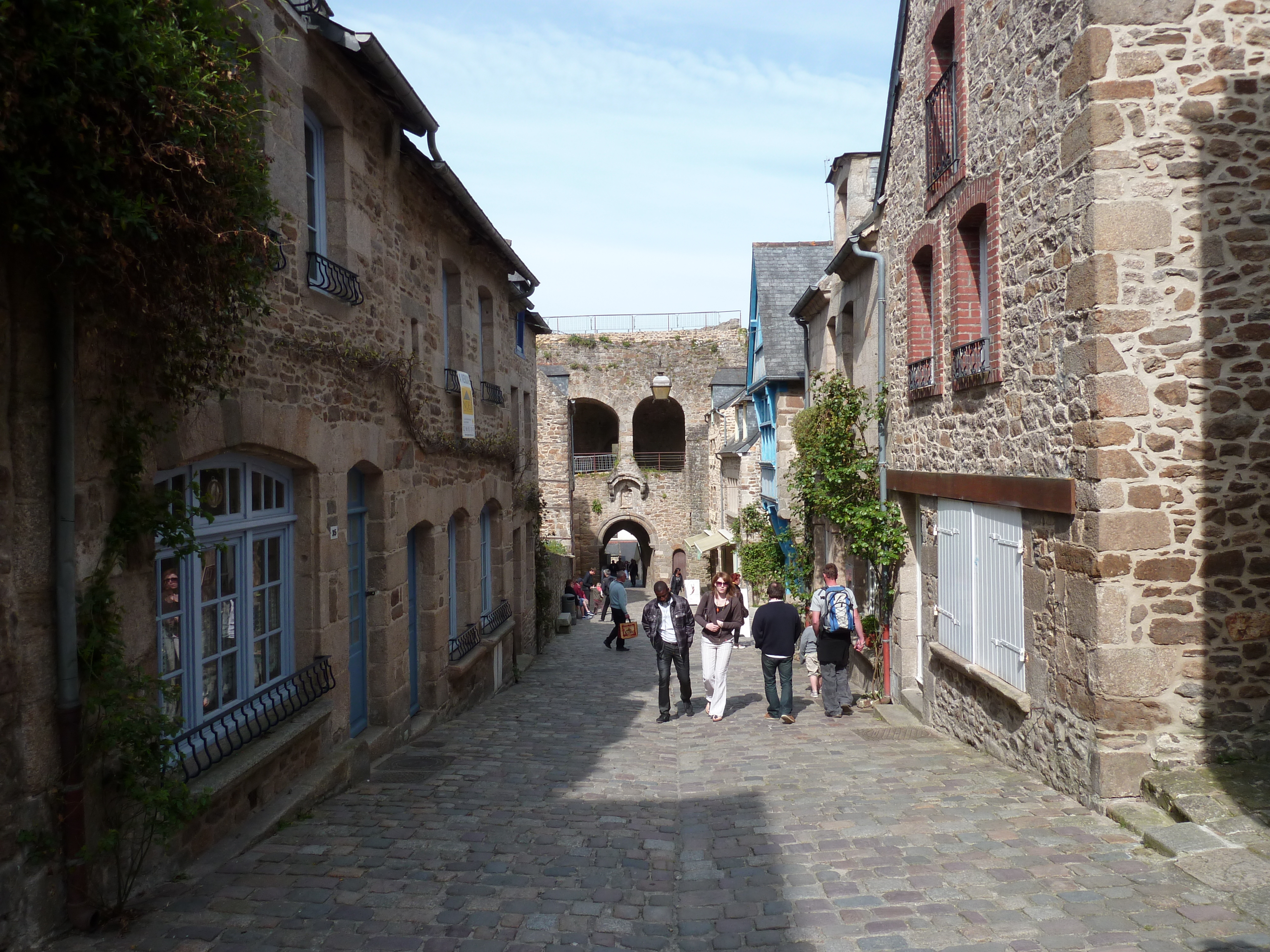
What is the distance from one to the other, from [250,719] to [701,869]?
2.62 m

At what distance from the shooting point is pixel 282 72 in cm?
586

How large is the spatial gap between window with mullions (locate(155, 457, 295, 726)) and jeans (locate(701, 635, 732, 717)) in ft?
13.8

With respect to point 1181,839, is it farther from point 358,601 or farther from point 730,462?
point 730,462

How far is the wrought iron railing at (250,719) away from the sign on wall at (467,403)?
13.6 ft

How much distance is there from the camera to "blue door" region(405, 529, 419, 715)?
894cm

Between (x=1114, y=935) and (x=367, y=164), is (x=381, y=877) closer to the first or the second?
(x=1114, y=935)

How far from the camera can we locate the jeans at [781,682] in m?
9.17

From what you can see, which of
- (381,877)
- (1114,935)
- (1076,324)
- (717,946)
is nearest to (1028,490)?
(1076,324)

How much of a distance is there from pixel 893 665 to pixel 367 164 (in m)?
6.63

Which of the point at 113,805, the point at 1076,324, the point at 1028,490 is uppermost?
the point at 1076,324

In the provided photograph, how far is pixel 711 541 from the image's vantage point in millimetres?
25375

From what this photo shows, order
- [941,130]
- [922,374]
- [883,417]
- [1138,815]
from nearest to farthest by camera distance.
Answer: [1138,815]
[941,130]
[922,374]
[883,417]

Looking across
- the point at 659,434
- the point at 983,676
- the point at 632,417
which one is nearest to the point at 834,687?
the point at 983,676

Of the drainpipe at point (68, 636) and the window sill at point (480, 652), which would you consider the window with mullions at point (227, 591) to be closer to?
the drainpipe at point (68, 636)
